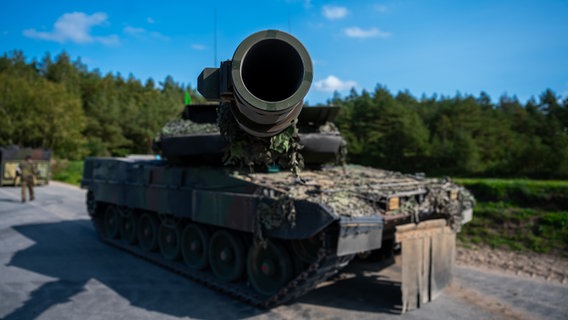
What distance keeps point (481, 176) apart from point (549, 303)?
13.5 metres

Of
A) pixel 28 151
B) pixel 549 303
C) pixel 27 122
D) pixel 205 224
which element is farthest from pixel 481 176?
pixel 27 122

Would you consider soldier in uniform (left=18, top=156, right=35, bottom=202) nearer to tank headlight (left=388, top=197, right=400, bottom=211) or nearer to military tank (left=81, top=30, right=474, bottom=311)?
military tank (left=81, top=30, right=474, bottom=311)

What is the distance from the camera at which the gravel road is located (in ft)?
19.0

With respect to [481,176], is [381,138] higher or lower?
higher

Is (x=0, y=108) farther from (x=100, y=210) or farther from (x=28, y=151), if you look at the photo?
(x=100, y=210)

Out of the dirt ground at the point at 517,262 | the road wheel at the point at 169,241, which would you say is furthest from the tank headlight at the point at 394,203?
the road wheel at the point at 169,241

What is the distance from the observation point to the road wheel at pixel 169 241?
8.26 m

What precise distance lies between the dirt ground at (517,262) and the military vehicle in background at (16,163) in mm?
20698

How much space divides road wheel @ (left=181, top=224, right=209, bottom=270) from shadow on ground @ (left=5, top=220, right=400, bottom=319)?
1.22 ft

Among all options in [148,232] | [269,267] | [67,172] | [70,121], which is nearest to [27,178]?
[148,232]

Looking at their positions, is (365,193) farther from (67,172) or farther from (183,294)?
(67,172)

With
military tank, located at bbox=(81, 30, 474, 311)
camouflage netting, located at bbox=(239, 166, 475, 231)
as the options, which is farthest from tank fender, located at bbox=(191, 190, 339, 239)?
camouflage netting, located at bbox=(239, 166, 475, 231)

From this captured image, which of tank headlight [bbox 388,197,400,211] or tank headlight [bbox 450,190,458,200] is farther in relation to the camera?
tank headlight [bbox 450,190,458,200]

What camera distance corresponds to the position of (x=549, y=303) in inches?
250
